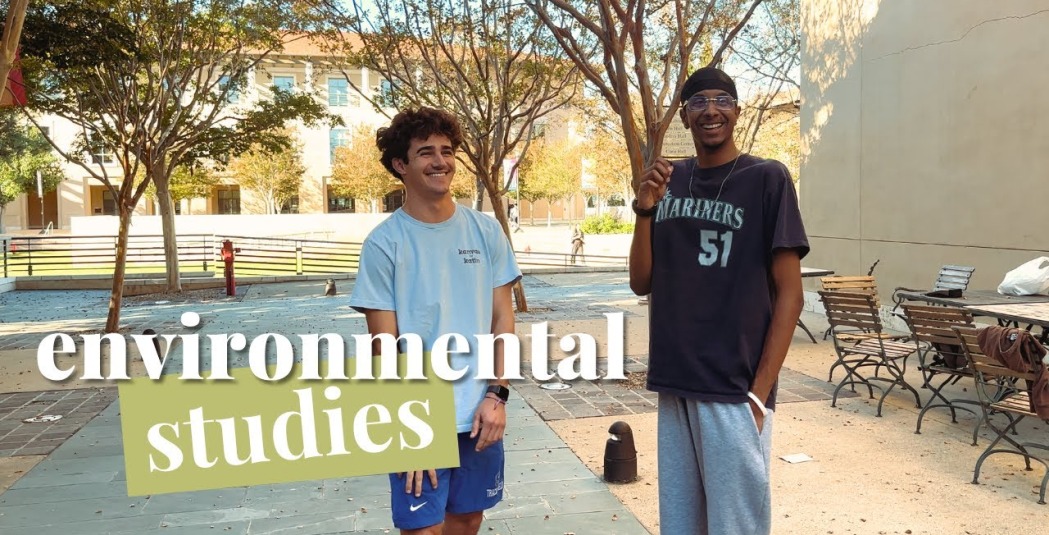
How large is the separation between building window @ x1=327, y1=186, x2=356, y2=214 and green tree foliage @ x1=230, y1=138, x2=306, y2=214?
274 inches

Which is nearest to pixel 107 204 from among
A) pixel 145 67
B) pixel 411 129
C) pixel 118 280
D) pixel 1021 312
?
pixel 145 67

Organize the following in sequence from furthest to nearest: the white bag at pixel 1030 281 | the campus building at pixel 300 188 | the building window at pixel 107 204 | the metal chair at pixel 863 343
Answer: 1. the building window at pixel 107 204
2. the campus building at pixel 300 188
3. the white bag at pixel 1030 281
4. the metal chair at pixel 863 343

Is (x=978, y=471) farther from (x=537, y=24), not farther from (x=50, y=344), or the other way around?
(x=537, y=24)

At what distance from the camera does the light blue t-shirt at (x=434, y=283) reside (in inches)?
101

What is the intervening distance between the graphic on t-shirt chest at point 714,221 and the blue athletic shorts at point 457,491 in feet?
3.06

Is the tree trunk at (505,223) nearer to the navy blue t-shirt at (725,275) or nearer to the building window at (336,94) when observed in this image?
the navy blue t-shirt at (725,275)

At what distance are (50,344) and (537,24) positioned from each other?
13118 mm

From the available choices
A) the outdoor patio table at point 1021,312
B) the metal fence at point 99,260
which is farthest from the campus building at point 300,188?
the outdoor patio table at point 1021,312

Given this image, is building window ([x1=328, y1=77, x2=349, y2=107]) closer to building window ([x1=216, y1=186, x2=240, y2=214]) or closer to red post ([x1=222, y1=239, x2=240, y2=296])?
building window ([x1=216, y1=186, x2=240, y2=214])

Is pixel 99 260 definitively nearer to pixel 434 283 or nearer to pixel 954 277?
pixel 954 277

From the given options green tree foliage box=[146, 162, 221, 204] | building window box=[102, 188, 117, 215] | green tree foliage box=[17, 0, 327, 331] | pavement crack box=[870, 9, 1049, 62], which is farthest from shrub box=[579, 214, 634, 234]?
building window box=[102, 188, 117, 215]

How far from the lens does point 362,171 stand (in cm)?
4747

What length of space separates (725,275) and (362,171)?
46.4 metres

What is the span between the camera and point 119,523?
455cm
